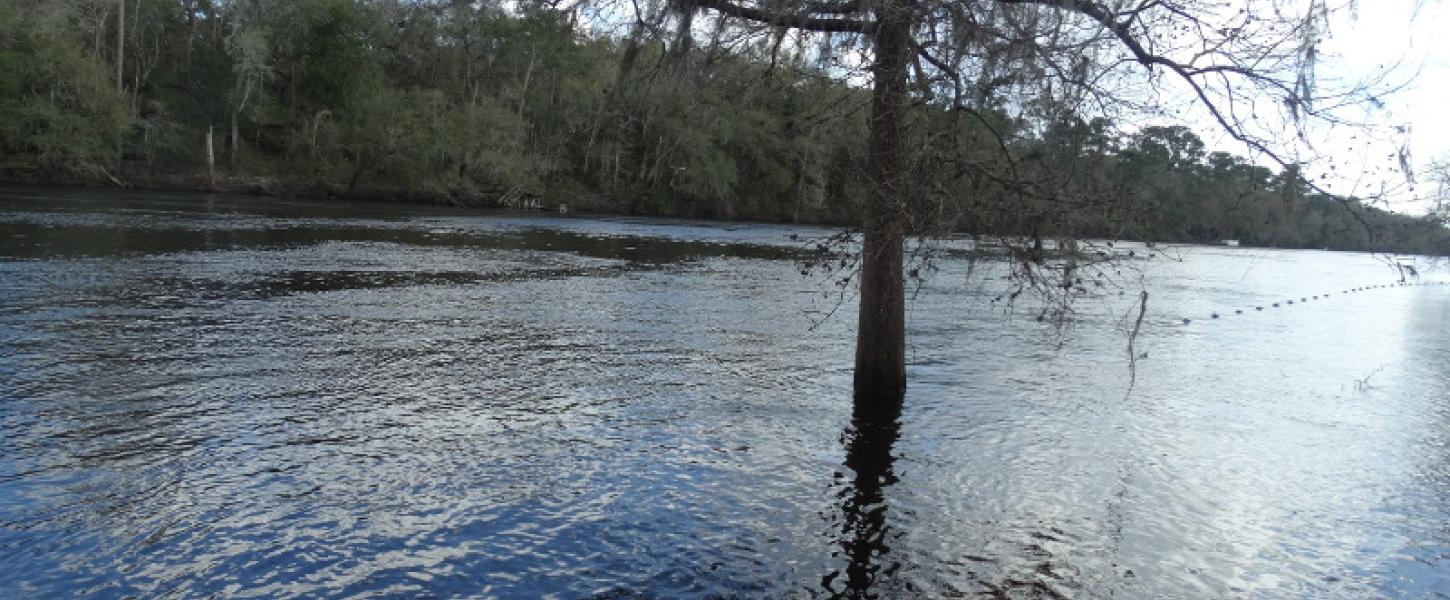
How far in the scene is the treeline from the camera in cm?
843

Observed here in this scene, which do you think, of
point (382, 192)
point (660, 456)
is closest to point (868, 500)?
point (660, 456)

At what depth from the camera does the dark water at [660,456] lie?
6484 mm

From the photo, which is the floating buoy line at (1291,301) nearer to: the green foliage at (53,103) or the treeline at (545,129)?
the treeline at (545,129)

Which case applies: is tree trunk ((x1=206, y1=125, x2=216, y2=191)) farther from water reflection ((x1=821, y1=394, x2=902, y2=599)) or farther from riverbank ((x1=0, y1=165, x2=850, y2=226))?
water reflection ((x1=821, y1=394, x2=902, y2=599))

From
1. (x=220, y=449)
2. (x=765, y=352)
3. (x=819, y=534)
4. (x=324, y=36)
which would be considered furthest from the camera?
(x=324, y=36)

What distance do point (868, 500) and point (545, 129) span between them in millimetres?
85351

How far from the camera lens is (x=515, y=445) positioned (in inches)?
362

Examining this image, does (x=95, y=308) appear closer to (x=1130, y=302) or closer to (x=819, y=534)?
(x=819, y=534)

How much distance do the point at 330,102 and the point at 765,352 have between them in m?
78.3

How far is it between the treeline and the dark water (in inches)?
53.8

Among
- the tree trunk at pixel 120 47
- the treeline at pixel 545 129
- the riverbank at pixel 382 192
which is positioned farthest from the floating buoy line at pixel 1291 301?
the tree trunk at pixel 120 47

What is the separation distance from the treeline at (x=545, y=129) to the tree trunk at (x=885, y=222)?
227 millimetres

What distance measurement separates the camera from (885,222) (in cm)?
887

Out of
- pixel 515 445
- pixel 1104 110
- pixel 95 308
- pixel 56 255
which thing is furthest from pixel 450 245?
pixel 1104 110
